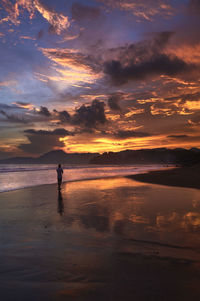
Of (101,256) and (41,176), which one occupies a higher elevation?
(101,256)

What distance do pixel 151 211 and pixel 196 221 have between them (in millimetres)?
2377

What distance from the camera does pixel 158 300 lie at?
12.1ft

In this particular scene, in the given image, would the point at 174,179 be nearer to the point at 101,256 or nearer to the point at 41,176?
the point at 101,256

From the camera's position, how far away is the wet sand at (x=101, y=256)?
404cm

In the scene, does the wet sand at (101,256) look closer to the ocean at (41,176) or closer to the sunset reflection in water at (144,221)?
the sunset reflection in water at (144,221)

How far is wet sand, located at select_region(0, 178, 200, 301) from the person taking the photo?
13.2 feet

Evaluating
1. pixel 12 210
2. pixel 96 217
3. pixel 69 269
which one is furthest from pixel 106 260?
pixel 12 210

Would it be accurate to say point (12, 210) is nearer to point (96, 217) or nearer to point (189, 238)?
point (96, 217)

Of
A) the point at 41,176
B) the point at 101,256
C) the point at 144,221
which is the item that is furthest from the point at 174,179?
the point at 41,176

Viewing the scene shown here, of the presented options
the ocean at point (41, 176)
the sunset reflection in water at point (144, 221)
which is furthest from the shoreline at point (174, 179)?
the sunset reflection in water at point (144, 221)

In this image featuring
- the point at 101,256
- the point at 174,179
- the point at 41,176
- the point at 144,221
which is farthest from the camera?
the point at 41,176

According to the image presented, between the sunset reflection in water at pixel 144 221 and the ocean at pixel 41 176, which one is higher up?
the sunset reflection in water at pixel 144 221

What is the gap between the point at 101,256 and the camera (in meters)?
5.64

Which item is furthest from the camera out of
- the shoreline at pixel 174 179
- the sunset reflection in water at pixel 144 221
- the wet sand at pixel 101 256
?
the shoreline at pixel 174 179
